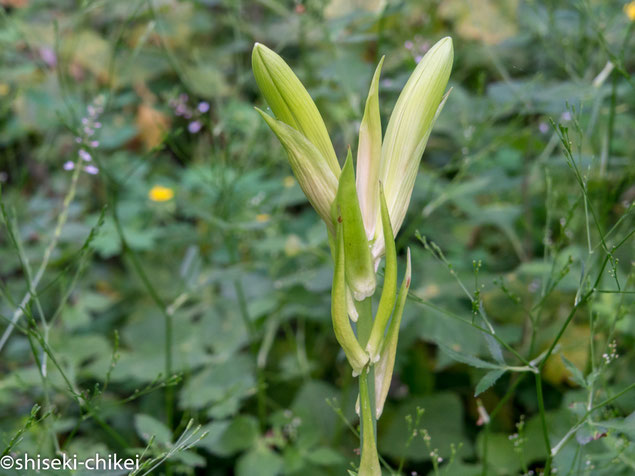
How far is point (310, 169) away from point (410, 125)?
0.36 feet

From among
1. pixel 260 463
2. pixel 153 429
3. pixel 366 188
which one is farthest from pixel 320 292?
pixel 366 188

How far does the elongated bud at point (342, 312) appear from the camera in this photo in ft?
1.86

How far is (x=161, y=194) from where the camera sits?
6.66 ft

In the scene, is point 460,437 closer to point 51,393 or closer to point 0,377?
point 51,393

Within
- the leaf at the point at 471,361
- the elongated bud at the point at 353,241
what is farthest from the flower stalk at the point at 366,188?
the leaf at the point at 471,361

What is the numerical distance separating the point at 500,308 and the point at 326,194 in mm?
1170

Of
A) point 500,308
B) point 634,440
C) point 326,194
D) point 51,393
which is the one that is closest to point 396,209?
point 326,194

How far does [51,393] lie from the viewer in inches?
65.5

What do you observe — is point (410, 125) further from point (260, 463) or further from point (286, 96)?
point (260, 463)

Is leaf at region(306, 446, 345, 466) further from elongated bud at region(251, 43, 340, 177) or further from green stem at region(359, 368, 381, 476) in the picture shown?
elongated bud at region(251, 43, 340, 177)

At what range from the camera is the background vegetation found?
3.66ft

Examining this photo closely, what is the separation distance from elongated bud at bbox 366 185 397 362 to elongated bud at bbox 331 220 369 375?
0.01m

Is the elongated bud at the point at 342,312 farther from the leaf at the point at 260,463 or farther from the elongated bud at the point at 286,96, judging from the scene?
the leaf at the point at 260,463

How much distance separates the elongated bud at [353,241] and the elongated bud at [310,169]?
0.03 metres
